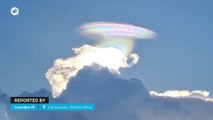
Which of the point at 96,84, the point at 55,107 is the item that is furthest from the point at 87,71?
the point at 55,107

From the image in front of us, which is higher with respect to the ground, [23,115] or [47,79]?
[47,79]


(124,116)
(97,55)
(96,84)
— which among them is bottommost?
(124,116)

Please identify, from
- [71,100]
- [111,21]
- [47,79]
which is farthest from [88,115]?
[111,21]

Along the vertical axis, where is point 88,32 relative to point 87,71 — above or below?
above

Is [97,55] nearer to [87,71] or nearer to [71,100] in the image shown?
[87,71]

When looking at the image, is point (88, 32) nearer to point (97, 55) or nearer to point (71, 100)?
point (97, 55)

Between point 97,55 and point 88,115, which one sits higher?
point 97,55

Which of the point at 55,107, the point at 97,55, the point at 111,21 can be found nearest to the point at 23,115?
the point at 55,107

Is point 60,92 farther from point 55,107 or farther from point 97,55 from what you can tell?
point 97,55
